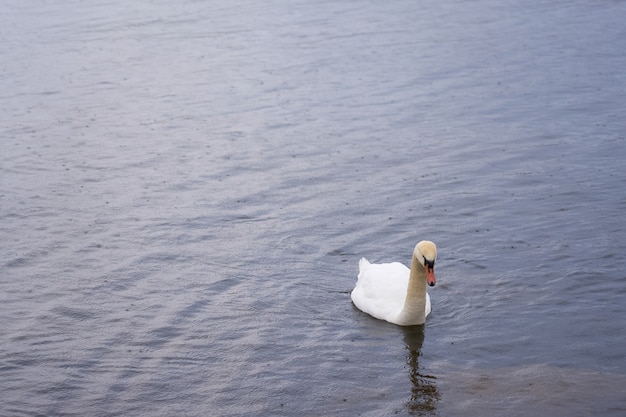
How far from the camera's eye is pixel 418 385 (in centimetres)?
1085

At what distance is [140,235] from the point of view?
1559 cm

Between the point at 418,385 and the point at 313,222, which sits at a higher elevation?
the point at 313,222

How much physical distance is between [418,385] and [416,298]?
1450 mm

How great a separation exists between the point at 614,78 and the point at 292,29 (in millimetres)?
12516

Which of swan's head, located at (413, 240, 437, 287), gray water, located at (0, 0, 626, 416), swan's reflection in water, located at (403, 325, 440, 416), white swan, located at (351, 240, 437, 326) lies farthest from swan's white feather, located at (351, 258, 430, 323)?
swan's head, located at (413, 240, 437, 287)

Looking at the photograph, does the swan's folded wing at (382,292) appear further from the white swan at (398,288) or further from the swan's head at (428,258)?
the swan's head at (428,258)

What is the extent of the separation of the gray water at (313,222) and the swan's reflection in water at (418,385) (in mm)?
32

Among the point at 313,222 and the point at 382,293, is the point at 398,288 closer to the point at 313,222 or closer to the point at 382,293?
the point at 382,293

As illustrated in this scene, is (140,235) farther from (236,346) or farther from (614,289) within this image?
(614,289)

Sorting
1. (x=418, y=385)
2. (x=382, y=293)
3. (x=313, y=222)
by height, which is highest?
(x=313, y=222)

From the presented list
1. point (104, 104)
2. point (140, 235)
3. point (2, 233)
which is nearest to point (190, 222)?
point (140, 235)

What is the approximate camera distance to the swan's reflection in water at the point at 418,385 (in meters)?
10.4

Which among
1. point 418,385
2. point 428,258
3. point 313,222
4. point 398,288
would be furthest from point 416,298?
point 313,222

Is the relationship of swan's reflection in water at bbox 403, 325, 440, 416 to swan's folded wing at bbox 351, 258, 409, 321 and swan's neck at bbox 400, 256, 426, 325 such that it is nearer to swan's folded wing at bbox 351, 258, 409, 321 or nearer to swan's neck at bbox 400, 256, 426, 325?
swan's neck at bbox 400, 256, 426, 325
